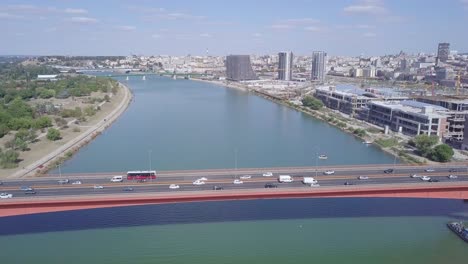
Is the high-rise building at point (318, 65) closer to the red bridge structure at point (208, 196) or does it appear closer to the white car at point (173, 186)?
the red bridge structure at point (208, 196)

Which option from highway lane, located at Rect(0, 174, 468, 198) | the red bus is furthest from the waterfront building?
the red bus

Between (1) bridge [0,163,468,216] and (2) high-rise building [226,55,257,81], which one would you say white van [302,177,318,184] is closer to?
(1) bridge [0,163,468,216]

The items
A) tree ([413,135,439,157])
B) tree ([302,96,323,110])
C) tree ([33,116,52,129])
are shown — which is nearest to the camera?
tree ([413,135,439,157])

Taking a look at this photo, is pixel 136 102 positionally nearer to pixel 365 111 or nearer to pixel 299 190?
pixel 365 111

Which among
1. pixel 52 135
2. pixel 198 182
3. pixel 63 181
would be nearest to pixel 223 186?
pixel 198 182

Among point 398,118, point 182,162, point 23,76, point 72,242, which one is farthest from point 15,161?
→ point 23,76

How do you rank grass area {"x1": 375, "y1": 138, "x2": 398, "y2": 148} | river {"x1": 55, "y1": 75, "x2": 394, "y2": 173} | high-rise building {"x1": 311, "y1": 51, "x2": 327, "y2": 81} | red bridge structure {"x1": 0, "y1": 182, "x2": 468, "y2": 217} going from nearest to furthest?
red bridge structure {"x1": 0, "y1": 182, "x2": 468, "y2": 217}
river {"x1": 55, "y1": 75, "x2": 394, "y2": 173}
grass area {"x1": 375, "y1": 138, "x2": 398, "y2": 148}
high-rise building {"x1": 311, "y1": 51, "x2": 327, "y2": 81}
